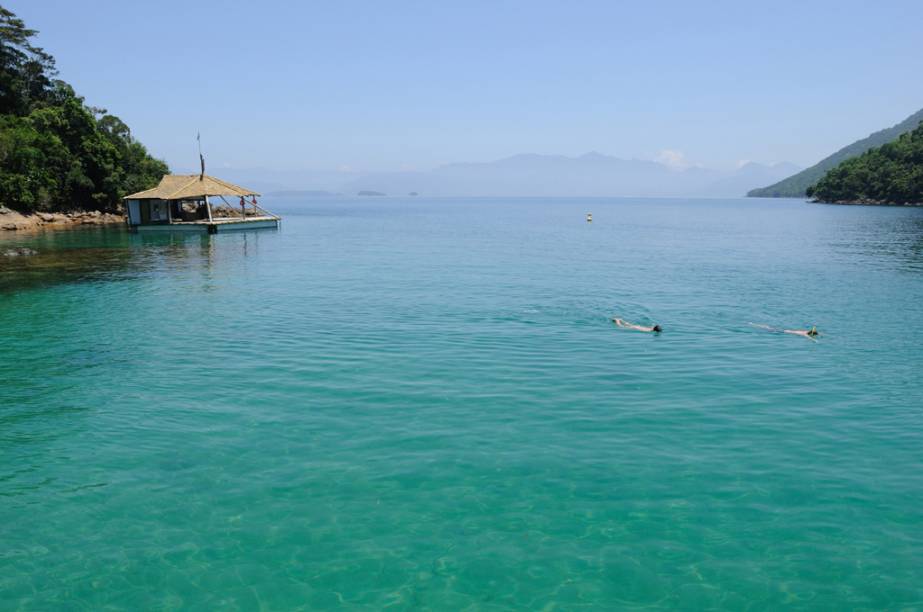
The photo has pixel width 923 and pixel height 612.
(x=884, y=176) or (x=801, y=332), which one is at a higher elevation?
(x=884, y=176)

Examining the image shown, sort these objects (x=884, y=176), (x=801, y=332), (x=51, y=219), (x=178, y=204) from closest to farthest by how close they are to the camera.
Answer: (x=801, y=332) < (x=178, y=204) < (x=51, y=219) < (x=884, y=176)

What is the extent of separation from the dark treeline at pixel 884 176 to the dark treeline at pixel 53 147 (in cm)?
13815

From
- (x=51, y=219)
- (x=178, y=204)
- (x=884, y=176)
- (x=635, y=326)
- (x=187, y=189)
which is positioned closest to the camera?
(x=635, y=326)

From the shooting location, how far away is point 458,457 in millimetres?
11547

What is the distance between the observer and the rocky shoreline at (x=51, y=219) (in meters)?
64.4

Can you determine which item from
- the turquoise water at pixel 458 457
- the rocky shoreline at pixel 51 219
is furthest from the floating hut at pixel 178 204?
the turquoise water at pixel 458 457

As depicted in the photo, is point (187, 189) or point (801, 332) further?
point (187, 189)

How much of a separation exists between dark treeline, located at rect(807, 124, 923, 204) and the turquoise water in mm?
132982

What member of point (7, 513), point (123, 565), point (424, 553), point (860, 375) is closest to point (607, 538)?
point (424, 553)

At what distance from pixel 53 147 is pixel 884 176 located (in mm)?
152917

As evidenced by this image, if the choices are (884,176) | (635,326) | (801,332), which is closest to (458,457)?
(635,326)

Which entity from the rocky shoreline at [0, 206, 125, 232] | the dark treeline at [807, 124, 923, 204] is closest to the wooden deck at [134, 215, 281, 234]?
the rocky shoreline at [0, 206, 125, 232]

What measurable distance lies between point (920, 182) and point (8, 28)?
153 metres

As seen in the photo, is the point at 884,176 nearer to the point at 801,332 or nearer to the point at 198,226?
the point at 198,226
